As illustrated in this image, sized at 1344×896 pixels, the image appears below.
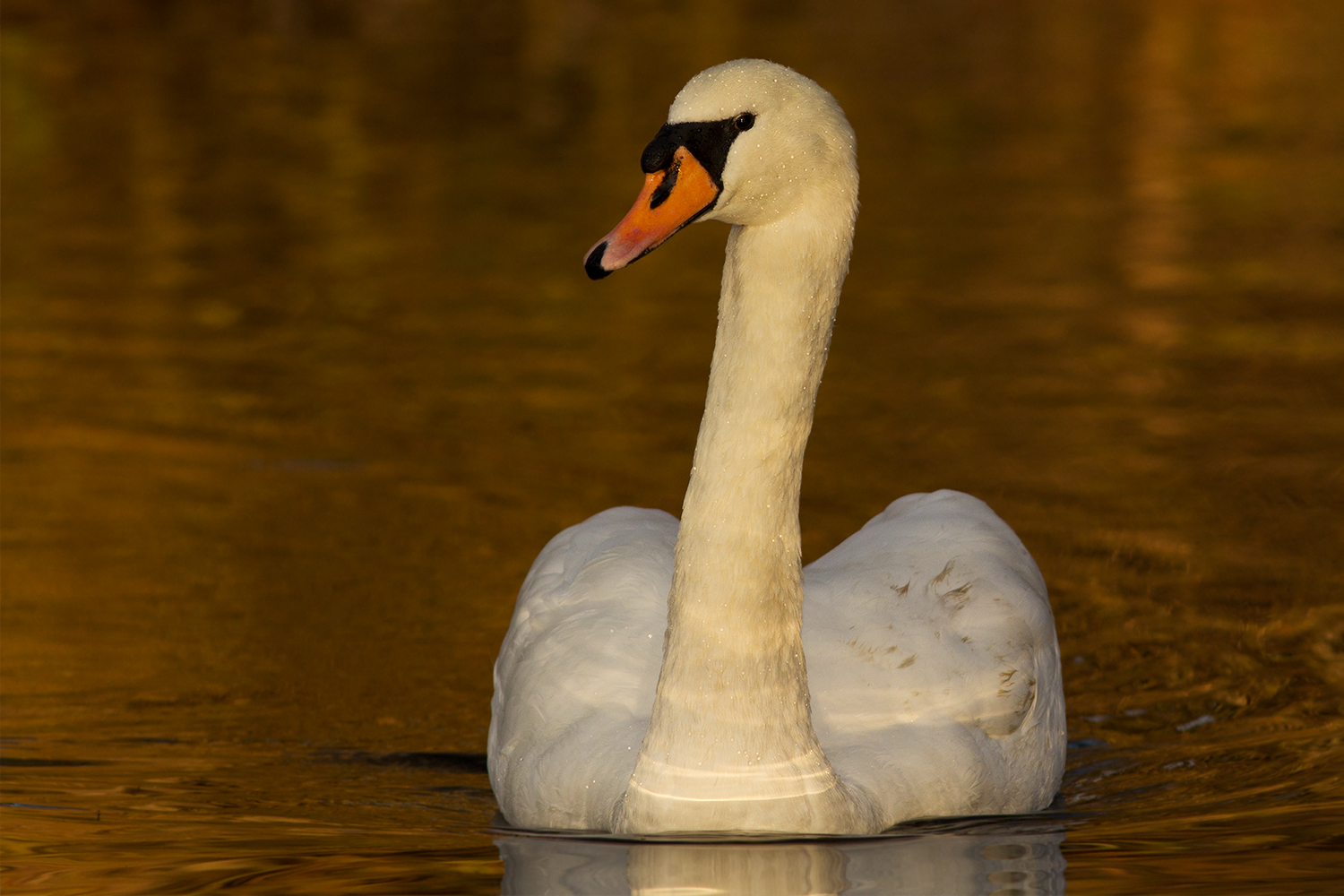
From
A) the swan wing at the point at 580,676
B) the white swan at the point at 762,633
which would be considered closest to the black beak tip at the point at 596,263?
the white swan at the point at 762,633

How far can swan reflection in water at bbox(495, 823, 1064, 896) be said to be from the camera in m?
5.50

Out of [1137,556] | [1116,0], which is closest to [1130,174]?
[1137,556]

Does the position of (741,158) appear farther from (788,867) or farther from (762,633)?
(788,867)

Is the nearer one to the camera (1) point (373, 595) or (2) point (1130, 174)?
(1) point (373, 595)

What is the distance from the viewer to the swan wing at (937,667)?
6.03m

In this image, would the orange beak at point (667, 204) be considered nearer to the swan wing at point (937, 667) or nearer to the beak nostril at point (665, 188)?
the beak nostril at point (665, 188)

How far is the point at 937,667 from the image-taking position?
6.34 meters

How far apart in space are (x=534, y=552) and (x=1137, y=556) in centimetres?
261

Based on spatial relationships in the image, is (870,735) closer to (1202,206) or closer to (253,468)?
(253,468)

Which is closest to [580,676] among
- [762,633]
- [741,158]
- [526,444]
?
[762,633]

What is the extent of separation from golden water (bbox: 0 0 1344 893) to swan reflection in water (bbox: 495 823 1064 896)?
0.06ft

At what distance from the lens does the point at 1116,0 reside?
33438 millimetres

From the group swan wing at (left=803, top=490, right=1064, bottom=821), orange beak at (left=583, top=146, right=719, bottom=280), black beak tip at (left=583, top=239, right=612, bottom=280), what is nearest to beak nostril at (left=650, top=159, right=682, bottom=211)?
orange beak at (left=583, top=146, right=719, bottom=280)

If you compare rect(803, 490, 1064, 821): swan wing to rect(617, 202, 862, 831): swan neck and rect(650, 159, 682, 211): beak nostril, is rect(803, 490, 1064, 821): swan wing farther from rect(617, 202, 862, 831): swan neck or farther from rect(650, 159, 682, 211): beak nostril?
rect(650, 159, 682, 211): beak nostril
